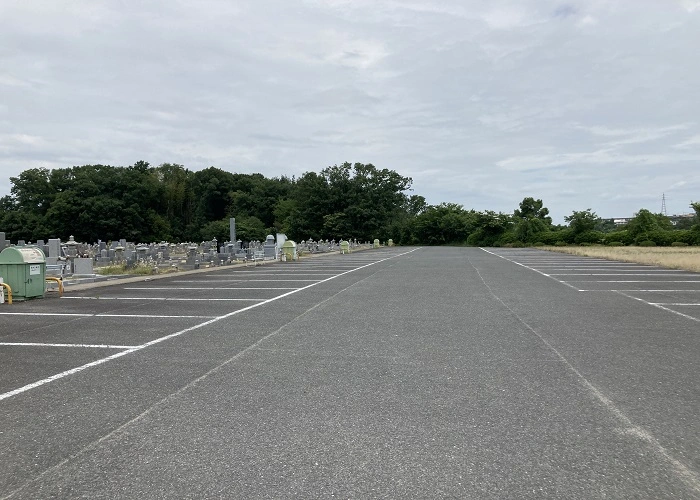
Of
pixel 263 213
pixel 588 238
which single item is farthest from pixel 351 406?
pixel 263 213

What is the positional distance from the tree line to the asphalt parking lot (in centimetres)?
6201

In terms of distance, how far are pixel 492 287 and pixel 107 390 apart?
1121cm

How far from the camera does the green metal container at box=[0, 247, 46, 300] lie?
37.6 feet

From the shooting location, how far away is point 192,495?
2.87 m

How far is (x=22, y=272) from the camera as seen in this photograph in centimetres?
1145

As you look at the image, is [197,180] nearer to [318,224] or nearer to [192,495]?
[318,224]

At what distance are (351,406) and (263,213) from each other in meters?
84.8

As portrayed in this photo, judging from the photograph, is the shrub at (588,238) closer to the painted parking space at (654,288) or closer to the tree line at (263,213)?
the tree line at (263,213)

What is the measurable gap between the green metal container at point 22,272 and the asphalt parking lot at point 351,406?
256cm

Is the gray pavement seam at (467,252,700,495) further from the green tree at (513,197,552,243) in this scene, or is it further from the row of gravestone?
the green tree at (513,197,552,243)

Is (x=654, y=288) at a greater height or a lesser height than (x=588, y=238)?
lesser

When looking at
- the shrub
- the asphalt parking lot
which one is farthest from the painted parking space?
the shrub

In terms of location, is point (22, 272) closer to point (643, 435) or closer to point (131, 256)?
point (131, 256)

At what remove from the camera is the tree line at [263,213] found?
64188 mm
